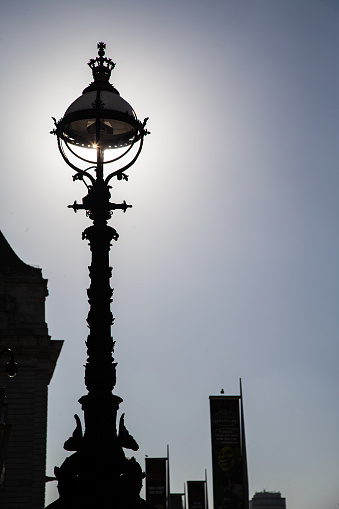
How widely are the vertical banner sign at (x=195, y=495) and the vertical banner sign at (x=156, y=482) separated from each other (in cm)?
1239

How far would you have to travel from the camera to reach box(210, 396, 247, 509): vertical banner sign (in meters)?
30.2

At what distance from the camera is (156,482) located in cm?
4769

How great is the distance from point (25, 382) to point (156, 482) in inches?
427

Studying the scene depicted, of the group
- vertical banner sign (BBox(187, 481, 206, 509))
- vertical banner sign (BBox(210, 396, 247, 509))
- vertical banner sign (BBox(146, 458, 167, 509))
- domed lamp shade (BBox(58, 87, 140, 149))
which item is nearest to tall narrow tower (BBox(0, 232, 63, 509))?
vertical banner sign (BBox(146, 458, 167, 509))

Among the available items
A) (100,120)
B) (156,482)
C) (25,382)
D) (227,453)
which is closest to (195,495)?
(156,482)

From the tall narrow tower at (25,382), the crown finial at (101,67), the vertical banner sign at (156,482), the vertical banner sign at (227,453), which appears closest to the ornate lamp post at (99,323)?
the crown finial at (101,67)

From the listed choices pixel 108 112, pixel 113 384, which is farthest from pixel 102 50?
pixel 113 384

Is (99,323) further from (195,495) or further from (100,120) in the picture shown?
(195,495)

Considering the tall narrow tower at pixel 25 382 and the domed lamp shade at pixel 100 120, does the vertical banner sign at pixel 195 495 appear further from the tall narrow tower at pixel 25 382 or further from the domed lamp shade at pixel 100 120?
the domed lamp shade at pixel 100 120

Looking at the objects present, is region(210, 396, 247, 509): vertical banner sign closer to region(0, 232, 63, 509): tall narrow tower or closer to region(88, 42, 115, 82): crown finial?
region(0, 232, 63, 509): tall narrow tower

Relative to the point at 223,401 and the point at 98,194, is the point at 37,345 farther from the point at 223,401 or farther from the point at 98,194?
the point at 98,194

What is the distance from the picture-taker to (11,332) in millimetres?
48625

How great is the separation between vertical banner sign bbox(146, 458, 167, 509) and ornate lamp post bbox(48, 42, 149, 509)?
4113 cm

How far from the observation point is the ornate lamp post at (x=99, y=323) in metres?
7.03
